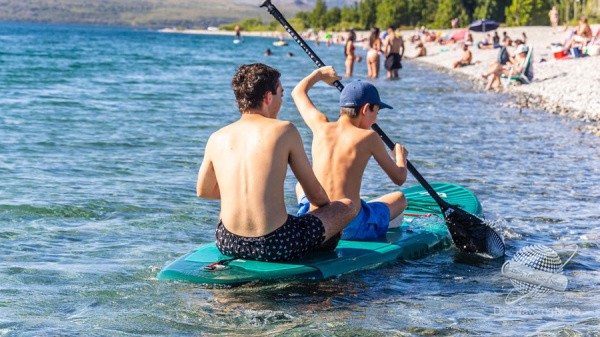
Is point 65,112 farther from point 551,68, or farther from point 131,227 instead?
point 551,68

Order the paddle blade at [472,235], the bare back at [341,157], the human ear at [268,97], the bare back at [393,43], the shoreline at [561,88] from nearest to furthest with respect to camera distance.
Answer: the human ear at [268,97], the bare back at [341,157], the paddle blade at [472,235], the shoreline at [561,88], the bare back at [393,43]

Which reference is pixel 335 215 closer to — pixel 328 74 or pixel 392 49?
pixel 328 74

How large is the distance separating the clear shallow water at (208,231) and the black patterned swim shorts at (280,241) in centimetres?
22

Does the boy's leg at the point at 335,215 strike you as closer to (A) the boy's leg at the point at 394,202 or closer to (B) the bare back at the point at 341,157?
(B) the bare back at the point at 341,157

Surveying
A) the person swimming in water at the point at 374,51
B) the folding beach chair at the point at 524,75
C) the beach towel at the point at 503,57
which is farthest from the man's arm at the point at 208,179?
the person swimming in water at the point at 374,51

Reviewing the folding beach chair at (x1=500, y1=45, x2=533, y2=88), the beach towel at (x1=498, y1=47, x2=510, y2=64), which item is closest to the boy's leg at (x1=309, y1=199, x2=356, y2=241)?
the folding beach chair at (x1=500, y1=45, x2=533, y2=88)

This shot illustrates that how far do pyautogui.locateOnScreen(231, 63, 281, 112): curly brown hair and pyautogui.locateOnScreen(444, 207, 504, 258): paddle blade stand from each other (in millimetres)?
2336

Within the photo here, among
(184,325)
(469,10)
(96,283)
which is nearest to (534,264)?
(184,325)

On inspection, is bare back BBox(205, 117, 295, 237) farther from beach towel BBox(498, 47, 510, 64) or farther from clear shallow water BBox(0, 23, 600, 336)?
beach towel BBox(498, 47, 510, 64)

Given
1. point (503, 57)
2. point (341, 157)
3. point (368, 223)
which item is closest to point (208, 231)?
point (368, 223)

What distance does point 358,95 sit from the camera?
16.2 feet

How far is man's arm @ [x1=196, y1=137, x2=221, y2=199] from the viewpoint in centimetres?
442

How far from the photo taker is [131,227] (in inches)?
259

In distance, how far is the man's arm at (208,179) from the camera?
4418mm
